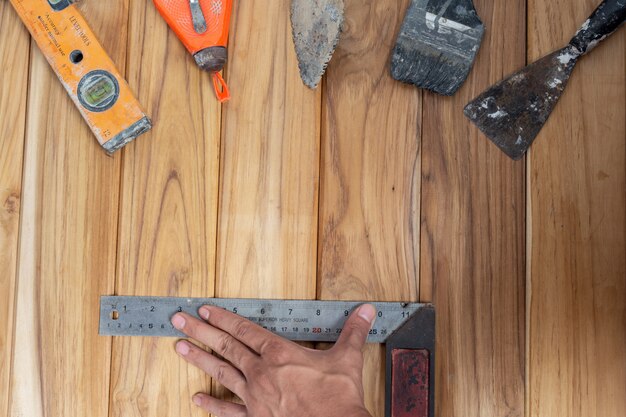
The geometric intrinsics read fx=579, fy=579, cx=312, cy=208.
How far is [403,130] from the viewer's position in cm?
139

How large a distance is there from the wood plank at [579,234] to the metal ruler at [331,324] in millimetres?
257

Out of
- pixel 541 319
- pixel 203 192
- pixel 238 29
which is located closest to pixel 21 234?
pixel 203 192

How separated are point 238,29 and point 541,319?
0.99 metres

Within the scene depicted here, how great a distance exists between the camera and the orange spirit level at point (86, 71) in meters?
1.36

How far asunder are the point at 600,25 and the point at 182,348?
1218 mm

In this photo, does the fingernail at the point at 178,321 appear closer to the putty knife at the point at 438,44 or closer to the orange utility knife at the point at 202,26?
the orange utility knife at the point at 202,26

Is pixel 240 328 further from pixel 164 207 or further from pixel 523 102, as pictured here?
pixel 523 102

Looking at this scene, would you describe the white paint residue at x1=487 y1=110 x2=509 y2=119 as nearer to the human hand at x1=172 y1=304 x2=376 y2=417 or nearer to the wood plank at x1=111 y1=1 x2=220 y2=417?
the human hand at x1=172 y1=304 x2=376 y2=417

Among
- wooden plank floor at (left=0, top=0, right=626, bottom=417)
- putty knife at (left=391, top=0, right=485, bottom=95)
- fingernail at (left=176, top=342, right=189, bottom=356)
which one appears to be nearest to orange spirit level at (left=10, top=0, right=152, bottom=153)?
wooden plank floor at (left=0, top=0, right=626, bottom=417)

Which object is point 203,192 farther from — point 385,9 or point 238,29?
point 385,9

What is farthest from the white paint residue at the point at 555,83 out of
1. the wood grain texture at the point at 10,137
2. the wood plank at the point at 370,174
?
the wood grain texture at the point at 10,137

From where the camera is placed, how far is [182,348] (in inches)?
52.9

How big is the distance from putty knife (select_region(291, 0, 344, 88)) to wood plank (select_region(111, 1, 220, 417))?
0.24m

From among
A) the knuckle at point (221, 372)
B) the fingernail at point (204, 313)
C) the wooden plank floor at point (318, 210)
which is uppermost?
the wooden plank floor at point (318, 210)
